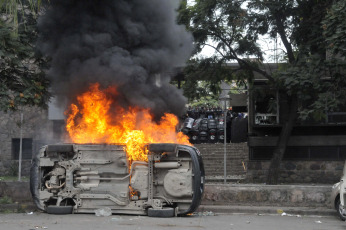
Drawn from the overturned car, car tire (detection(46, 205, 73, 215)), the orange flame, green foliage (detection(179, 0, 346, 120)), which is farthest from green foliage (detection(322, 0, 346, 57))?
car tire (detection(46, 205, 73, 215))

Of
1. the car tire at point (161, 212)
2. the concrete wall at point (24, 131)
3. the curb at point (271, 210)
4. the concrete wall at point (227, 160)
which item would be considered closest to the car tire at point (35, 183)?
the car tire at point (161, 212)

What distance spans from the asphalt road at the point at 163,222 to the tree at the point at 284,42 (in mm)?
4355

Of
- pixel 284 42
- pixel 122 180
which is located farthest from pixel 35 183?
pixel 284 42

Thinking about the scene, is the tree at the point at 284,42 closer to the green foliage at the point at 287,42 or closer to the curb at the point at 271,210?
the green foliage at the point at 287,42

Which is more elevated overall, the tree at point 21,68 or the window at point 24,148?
the tree at point 21,68

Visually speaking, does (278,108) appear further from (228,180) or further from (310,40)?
(310,40)

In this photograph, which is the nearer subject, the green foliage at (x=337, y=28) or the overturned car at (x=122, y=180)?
the overturned car at (x=122, y=180)

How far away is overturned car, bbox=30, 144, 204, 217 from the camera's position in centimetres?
896

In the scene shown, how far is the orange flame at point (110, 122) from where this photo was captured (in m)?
10.0

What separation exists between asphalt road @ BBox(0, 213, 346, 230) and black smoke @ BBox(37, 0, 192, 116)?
2.52 meters

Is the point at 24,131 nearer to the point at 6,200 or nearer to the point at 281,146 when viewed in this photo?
the point at 6,200

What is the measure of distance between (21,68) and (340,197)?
805 centimetres

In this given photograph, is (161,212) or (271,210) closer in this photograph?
(161,212)

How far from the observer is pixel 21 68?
11977mm
